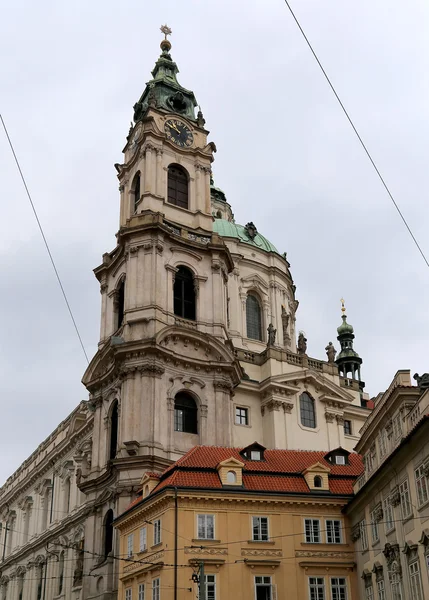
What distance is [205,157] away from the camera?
55.3 meters

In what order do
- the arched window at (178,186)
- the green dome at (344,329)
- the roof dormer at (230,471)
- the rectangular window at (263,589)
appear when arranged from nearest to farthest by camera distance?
the rectangular window at (263,589) → the roof dormer at (230,471) → the arched window at (178,186) → the green dome at (344,329)

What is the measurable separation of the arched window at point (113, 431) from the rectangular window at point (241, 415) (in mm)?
7436

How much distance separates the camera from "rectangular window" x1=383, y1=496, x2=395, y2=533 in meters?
30.0

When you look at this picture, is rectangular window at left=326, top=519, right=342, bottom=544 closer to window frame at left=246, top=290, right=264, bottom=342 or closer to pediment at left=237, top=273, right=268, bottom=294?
window frame at left=246, top=290, right=264, bottom=342

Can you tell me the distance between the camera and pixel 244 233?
6612cm

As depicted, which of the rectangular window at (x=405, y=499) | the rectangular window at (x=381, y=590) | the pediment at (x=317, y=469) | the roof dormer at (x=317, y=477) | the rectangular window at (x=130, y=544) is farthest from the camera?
the rectangular window at (x=130, y=544)

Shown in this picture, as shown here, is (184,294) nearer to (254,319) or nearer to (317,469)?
(254,319)

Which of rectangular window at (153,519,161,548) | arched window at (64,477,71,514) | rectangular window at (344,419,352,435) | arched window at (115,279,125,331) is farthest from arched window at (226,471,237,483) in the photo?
arched window at (64,477,71,514)

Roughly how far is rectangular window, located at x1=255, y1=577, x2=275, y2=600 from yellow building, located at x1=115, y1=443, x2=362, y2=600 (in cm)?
4

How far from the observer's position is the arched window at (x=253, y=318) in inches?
2389

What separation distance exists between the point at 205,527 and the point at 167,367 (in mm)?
13585

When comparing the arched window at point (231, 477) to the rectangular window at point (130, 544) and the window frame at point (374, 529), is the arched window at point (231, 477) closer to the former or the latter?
the rectangular window at point (130, 544)

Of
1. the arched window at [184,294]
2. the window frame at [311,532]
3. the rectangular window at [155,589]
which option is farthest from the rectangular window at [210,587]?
the arched window at [184,294]

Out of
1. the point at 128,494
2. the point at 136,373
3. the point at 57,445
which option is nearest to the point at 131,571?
the point at 128,494
